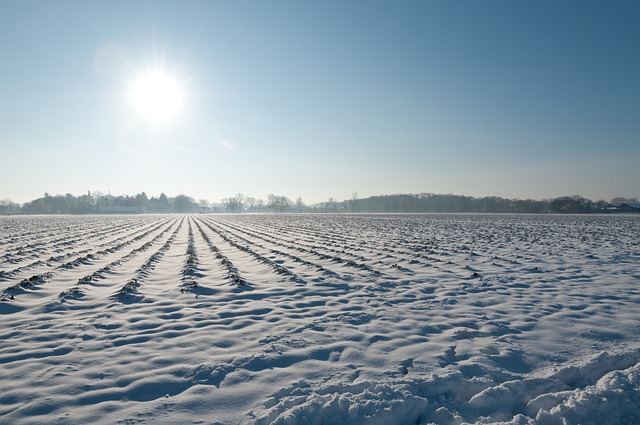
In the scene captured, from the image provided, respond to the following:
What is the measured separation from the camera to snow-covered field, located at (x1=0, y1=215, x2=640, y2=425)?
4.15 metres

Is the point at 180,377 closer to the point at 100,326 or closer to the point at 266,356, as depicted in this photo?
the point at 266,356

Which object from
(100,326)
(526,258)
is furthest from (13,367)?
(526,258)

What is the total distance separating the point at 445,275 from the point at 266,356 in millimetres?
8516

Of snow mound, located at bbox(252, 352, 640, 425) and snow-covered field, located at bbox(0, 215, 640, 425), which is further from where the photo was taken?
snow-covered field, located at bbox(0, 215, 640, 425)

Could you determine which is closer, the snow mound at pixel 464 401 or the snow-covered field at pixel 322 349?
the snow mound at pixel 464 401

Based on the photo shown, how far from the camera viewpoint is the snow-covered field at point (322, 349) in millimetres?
4152

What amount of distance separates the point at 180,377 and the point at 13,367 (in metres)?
2.68

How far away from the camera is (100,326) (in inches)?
283

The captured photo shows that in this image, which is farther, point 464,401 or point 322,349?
point 322,349

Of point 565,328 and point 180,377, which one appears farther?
point 565,328

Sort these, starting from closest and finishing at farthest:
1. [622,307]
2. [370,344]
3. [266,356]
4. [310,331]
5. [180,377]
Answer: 1. [180,377]
2. [266,356]
3. [370,344]
4. [310,331]
5. [622,307]

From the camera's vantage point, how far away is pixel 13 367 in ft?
17.3

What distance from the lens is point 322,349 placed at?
5.94 meters

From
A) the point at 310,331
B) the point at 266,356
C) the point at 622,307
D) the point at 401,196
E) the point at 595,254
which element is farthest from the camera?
the point at 401,196
